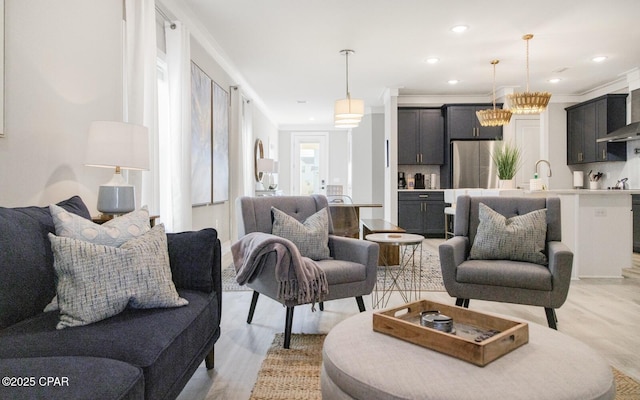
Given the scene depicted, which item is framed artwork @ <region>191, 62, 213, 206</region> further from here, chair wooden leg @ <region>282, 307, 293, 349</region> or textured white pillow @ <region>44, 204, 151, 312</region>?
textured white pillow @ <region>44, 204, 151, 312</region>

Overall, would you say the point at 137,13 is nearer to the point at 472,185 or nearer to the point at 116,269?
the point at 116,269

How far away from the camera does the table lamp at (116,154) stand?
6.97 feet

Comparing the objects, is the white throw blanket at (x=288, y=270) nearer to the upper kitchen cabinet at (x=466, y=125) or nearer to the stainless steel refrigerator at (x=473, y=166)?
the stainless steel refrigerator at (x=473, y=166)

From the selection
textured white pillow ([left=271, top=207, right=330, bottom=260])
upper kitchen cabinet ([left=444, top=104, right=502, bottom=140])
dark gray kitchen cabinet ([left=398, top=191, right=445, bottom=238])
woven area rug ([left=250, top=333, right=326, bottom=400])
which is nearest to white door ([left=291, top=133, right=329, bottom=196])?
dark gray kitchen cabinet ([left=398, top=191, right=445, bottom=238])

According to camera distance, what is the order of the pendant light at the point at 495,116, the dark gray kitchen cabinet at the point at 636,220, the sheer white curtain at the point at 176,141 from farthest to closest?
1. the dark gray kitchen cabinet at the point at 636,220
2. the pendant light at the point at 495,116
3. the sheer white curtain at the point at 176,141

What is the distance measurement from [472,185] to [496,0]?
13.1ft

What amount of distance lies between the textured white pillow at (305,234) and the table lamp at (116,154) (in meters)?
0.91

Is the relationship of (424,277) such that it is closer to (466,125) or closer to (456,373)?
(456,373)

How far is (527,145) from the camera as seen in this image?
293 inches

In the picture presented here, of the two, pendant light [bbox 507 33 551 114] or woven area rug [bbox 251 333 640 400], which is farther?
pendant light [bbox 507 33 551 114]

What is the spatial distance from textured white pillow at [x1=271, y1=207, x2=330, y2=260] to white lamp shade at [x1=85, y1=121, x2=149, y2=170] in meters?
0.97

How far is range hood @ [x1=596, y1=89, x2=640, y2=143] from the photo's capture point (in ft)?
18.8

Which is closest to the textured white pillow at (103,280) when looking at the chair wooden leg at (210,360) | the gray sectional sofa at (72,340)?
the gray sectional sofa at (72,340)

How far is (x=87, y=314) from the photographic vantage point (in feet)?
4.59
